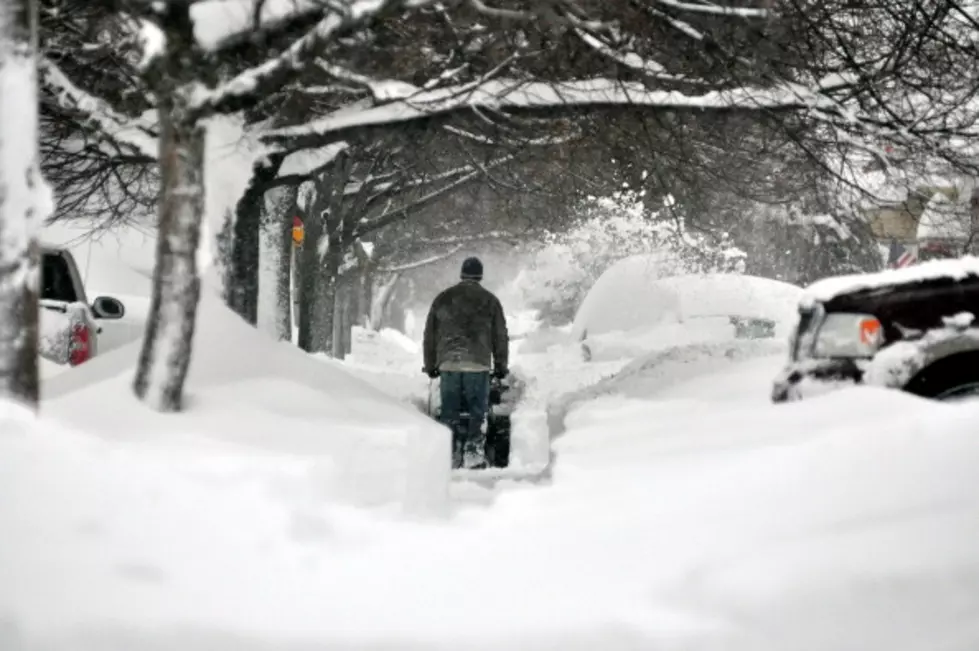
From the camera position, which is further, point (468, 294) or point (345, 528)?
point (468, 294)

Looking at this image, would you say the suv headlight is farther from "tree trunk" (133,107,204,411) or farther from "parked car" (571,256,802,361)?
"parked car" (571,256,802,361)

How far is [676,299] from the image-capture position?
17141 mm

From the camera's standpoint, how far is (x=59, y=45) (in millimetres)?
9312

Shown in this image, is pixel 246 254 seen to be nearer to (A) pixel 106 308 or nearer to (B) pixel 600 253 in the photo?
(A) pixel 106 308

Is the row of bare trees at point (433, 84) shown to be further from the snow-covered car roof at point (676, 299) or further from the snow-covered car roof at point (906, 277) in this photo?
the snow-covered car roof at point (676, 299)

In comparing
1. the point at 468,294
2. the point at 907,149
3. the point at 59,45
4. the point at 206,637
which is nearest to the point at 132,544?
the point at 206,637

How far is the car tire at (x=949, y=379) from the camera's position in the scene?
18.9ft

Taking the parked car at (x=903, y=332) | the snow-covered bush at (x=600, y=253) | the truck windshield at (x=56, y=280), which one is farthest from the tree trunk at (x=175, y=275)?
the snow-covered bush at (x=600, y=253)

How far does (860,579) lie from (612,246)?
29861 millimetres

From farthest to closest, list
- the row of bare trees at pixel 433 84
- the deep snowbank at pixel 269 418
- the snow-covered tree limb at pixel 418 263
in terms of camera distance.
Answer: the snow-covered tree limb at pixel 418 263 < the row of bare trees at pixel 433 84 < the deep snowbank at pixel 269 418

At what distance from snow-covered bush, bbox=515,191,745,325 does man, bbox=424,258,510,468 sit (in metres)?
14.4

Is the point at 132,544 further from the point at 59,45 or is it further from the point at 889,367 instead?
the point at 59,45

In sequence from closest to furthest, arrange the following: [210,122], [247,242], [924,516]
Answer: [924,516]
[210,122]
[247,242]

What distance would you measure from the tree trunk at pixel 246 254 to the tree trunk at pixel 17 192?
433 cm
